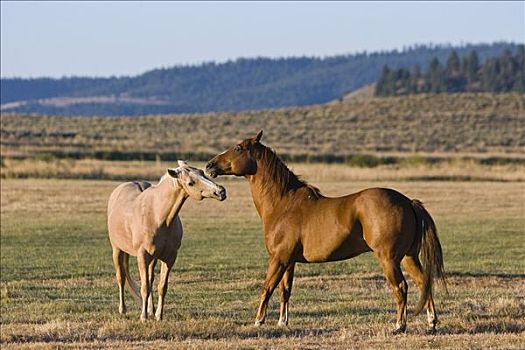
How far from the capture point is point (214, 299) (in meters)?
16.2

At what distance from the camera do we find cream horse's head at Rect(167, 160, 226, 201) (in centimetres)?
1256

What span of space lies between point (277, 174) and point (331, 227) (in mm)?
1092

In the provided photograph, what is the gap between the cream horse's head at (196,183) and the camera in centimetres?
1256

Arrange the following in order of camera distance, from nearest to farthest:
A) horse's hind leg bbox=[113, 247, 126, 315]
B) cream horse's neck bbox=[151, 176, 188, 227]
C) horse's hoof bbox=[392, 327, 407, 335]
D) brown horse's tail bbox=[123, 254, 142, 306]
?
horse's hoof bbox=[392, 327, 407, 335]
cream horse's neck bbox=[151, 176, 188, 227]
horse's hind leg bbox=[113, 247, 126, 315]
brown horse's tail bbox=[123, 254, 142, 306]

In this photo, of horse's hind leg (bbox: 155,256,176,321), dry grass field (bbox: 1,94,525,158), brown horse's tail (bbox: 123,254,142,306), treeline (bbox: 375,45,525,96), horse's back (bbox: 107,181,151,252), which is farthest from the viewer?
treeline (bbox: 375,45,525,96)

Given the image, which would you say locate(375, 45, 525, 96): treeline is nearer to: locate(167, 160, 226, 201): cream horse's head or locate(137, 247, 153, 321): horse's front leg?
locate(137, 247, 153, 321): horse's front leg

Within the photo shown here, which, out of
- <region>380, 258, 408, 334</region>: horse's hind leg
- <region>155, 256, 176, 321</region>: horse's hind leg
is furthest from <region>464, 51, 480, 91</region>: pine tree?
<region>380, 258, 408, 334</region>: horse's hind leg

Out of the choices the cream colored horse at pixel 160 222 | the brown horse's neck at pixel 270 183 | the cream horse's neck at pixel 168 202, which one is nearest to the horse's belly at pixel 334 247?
the brown horse's neck at pixel 270 183

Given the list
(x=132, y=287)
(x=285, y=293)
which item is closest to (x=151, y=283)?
(x=132, y=287)

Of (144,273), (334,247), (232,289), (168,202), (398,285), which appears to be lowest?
(232,289)

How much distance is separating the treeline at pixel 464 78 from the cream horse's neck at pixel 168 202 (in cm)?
14716

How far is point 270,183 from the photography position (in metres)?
12.6

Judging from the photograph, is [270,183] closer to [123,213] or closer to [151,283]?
[151,283]

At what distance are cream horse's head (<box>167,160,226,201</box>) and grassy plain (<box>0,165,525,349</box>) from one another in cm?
148
